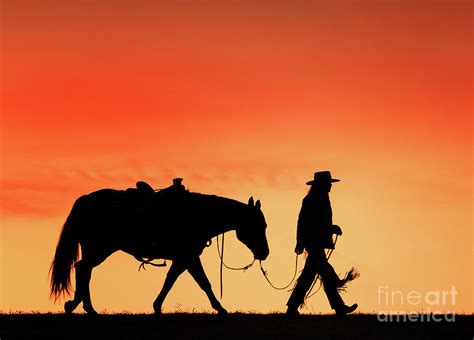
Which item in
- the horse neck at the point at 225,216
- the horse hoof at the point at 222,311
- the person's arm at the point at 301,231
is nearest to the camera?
the horse hoof at the point at 222,311

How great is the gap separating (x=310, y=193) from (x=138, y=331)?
4838mm

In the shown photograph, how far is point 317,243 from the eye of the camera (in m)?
18.0

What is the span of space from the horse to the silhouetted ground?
1177mm

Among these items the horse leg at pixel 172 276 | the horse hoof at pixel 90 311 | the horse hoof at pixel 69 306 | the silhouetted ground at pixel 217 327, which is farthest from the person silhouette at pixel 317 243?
the horse hoof at pixel 69 306

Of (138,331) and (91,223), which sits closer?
(138,331)

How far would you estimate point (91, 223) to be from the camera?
62.2 feet

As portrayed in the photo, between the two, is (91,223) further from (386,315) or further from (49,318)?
(386,315)

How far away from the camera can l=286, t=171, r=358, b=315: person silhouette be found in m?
17.8

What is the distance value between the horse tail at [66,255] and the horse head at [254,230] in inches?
128

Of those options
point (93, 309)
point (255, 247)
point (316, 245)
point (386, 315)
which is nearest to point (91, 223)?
point (93, 309)

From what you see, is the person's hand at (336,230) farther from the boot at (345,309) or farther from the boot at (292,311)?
the boot at (292,311)

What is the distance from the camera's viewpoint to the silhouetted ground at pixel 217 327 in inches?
573

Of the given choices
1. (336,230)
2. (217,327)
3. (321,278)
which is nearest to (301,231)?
(336,230)

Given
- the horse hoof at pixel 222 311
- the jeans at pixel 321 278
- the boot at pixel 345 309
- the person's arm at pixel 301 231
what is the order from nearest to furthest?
the horse hoof at pixel 222 311, the boot at pixel 345 309, the jeans at pixel 321 278, the person's arm at pixel 301 231
